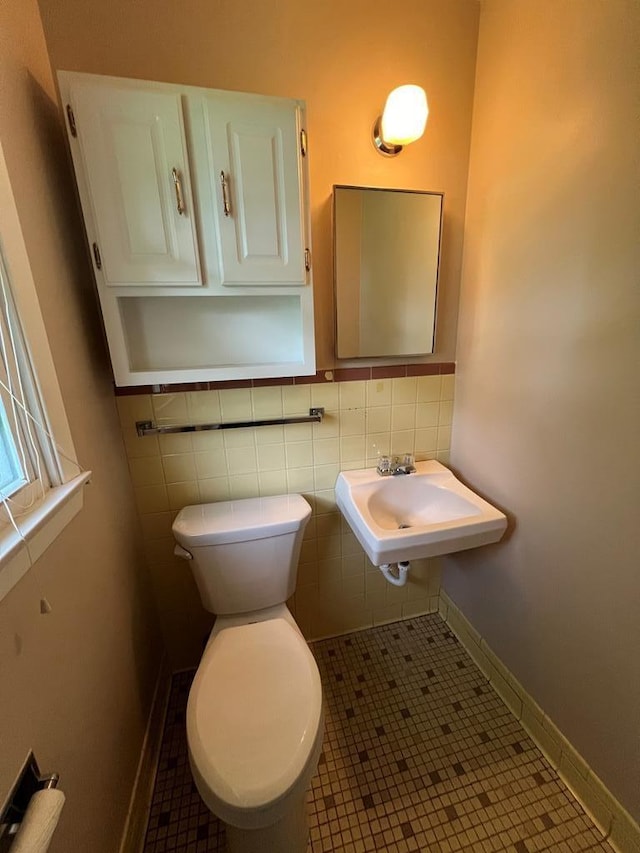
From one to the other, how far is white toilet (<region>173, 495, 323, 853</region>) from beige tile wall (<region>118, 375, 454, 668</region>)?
118 millimetres

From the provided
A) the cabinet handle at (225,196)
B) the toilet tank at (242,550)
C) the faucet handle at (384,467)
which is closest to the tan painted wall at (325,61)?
the cabinet handle at (225,196)

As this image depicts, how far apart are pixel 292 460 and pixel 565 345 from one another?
981 mm

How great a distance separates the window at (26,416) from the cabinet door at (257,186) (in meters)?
0.47

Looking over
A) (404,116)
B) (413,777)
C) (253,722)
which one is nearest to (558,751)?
(413,777)

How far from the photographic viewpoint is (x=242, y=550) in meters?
1.17

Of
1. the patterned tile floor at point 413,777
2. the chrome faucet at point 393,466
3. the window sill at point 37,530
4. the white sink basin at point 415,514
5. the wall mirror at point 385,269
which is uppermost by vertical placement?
the wall mirror at point 385,269

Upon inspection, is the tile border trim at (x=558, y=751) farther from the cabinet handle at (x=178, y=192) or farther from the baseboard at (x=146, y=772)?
the cabinet handle at (x=178, y=192)

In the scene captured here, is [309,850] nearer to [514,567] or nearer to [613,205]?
[514,567]

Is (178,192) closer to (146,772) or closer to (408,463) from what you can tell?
(408,463)

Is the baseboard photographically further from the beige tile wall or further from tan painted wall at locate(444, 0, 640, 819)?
tan painted wall at locate(444, 0, 640, 819)

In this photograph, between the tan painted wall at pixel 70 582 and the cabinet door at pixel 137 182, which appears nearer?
the tan painted wall at pixel 70 582

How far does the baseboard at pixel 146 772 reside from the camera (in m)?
0.96

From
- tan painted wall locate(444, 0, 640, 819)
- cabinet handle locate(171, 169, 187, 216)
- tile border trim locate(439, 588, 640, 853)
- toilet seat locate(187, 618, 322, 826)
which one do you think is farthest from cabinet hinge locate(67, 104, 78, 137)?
tile border trim locate(439, 588, 640, 853)

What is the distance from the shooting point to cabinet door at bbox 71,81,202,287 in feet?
2.75
